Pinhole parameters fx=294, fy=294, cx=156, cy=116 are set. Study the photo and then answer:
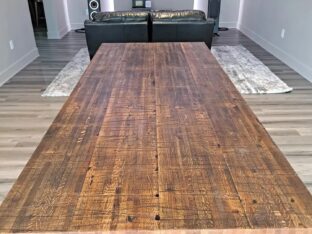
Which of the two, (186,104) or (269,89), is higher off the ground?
(186,104)

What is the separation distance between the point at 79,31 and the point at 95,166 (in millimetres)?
6361

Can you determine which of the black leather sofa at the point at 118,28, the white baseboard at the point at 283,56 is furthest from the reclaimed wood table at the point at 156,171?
the white baseboard at the point at 283,56

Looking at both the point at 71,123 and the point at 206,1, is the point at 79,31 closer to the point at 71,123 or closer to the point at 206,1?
the point at 206,1

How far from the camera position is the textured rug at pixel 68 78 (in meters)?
3.33

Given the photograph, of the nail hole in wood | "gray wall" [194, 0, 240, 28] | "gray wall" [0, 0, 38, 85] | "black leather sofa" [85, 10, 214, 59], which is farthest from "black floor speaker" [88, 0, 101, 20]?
the nail hole in wood

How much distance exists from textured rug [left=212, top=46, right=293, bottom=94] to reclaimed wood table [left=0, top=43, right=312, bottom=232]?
2092 millimetres

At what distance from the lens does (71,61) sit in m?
4.55

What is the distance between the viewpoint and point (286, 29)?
14.2ft

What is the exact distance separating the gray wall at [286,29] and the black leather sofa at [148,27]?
1.17 meters

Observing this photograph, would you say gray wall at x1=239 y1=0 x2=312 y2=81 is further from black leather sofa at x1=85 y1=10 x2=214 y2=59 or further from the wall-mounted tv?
the wall-mounted tv

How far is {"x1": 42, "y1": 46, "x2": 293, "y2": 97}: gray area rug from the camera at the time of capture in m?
3.36

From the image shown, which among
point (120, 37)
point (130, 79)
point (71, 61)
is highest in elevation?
point (130, 79)

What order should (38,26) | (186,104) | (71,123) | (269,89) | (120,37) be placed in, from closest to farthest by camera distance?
(71,123) < (186,104) < (269,89) < (120,37) < (38,26)

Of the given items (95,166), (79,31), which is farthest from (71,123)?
(79,31)
